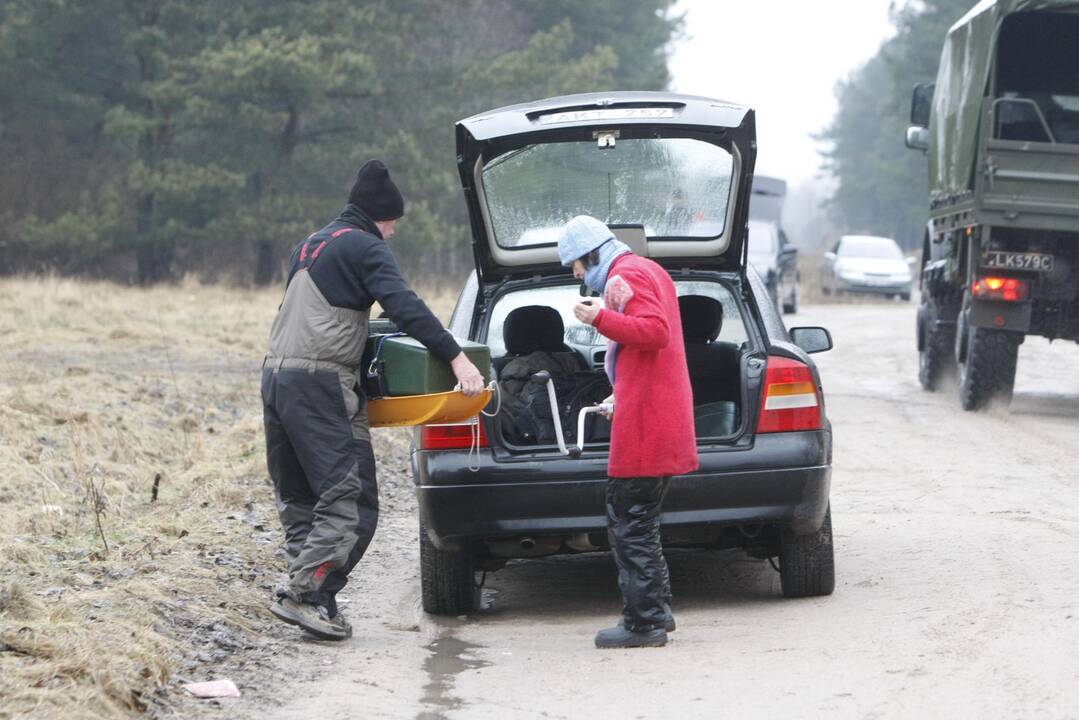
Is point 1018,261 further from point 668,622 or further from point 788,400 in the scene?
point 668,622

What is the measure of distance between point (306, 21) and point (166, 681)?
28878 millimetres

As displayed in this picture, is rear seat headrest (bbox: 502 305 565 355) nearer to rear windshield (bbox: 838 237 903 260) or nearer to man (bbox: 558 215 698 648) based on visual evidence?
man (bbox: 558 215 698 648)

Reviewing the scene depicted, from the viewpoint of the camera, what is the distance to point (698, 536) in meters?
6.63

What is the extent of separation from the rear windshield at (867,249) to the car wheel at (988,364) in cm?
2277

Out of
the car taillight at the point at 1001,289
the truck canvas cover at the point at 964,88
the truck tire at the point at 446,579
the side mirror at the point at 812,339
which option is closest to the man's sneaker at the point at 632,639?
the truck tire at the point at 446,579

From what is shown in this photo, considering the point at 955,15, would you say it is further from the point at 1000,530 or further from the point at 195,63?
the point at 1000,530

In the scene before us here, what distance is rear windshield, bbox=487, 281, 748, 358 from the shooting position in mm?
7508

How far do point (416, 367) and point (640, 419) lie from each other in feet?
2.87

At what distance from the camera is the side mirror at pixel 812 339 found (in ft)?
25.3

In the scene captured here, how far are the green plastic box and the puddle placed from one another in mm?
997

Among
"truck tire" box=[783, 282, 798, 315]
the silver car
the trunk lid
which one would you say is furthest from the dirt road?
the silver car

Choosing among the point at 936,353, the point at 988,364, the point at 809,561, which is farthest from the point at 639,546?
the point at 936,353

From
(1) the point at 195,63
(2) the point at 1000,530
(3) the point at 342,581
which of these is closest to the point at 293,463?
(3) the point at 342,581

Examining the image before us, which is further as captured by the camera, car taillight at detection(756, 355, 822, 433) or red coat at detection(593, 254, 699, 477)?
car taillight at detection(756, 355, 822, 433)
